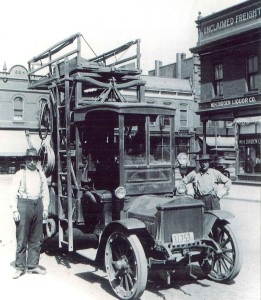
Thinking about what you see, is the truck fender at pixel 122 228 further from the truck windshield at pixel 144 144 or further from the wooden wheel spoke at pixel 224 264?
the wooden wheel spoke at pixel 224 264

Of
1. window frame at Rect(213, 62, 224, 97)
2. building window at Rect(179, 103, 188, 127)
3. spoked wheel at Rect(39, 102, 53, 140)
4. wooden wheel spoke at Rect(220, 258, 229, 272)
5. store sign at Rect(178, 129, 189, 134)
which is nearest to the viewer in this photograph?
wooden wheel spoke at Rect(220, 258, 229, 272)

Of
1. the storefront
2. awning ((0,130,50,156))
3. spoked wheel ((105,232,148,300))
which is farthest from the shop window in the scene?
awning ((0,130,50,156))

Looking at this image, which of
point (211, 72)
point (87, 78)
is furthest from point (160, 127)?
point (211, 72)

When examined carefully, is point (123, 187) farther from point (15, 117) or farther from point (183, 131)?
point (183, 131)

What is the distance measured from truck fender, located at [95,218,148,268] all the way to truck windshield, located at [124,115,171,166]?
0.86 m

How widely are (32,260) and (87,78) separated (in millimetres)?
2810

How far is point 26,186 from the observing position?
6344mm

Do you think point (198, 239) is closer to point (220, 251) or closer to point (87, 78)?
point (220, 251)

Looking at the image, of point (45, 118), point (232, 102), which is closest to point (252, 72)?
point (232, 102)

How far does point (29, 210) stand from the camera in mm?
6332

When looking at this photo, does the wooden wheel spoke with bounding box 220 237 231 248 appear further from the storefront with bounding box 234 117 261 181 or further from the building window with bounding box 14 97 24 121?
the building window with bounding box 14 97 24 121

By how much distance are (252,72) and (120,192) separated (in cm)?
1812

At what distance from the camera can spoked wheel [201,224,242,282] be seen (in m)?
5.45

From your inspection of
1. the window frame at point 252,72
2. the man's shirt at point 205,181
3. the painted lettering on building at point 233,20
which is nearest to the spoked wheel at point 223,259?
the man's shirt at point 205,181
